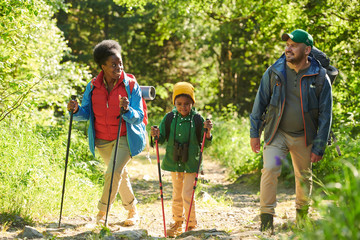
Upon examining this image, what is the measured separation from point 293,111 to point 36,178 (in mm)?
3580

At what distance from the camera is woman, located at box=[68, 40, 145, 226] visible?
5555 millimetres

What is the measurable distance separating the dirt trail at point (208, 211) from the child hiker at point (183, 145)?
0.44 metres

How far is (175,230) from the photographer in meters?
6.01

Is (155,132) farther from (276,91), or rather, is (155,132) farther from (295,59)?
(295,59)

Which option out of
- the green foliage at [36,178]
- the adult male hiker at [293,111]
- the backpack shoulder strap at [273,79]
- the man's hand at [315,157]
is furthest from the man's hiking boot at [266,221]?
the green foliage at [36,178]

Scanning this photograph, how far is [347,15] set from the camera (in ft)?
31.1

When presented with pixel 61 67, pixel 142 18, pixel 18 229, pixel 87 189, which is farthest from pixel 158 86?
pixel 18 229

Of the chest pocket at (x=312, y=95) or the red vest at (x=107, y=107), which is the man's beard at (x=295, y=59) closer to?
the chest pocket at (x=312, y=95)

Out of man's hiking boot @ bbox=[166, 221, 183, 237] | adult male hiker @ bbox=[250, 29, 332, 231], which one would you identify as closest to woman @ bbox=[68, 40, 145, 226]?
man's hiking boot @ bbox=[166, 221, 183, 237]

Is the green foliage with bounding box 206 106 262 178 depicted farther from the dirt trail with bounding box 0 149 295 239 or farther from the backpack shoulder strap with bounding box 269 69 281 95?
the backpack shoulder strap with bounding box 269 69 281 95

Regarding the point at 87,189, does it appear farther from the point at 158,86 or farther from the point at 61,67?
the point at 158,86

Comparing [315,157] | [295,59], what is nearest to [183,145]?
[315,157]

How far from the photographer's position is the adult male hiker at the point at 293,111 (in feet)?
16.4

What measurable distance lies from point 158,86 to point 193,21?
4.67 m
